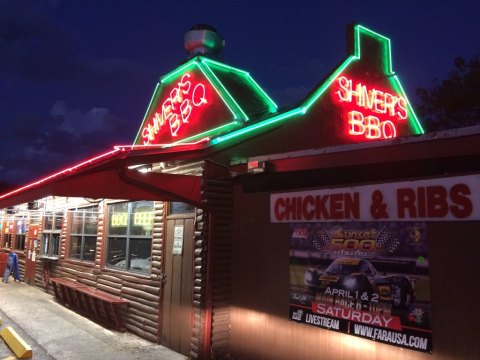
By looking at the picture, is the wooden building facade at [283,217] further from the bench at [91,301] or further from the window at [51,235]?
the window at [51,235]

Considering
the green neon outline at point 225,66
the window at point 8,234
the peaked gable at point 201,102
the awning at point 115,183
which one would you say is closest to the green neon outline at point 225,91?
the peaked gable at point 201,102

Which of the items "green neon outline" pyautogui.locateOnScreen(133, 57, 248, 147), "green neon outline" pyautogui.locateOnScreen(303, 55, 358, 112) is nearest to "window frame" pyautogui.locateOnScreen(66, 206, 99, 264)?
"green neon outline" pyautogui.locateOnScreen(133, 57, 248, 147)

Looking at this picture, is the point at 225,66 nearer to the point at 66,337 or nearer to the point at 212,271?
the point at 212,271

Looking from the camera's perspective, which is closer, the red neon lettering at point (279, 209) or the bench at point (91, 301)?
the red neon lettering at point (279, 209)

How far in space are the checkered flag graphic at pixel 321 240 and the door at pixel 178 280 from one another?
2506 millimetres

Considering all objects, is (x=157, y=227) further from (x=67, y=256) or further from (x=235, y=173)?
(x=67, y=256)

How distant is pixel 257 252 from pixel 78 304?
20.9ft

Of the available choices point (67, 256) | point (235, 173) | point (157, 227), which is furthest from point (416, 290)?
point (67, 256)

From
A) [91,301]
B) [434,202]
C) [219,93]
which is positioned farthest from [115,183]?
[434,202]

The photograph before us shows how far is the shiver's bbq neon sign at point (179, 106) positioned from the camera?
9.63m

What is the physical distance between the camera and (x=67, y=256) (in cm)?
1304

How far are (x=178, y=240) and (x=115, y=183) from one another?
1681 mm

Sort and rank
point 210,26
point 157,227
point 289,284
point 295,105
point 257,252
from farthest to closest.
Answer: point 210,26
point 295,105
point 157,227
point 257,252
point 289,284

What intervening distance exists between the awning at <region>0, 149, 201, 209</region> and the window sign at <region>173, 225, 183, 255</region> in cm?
86
